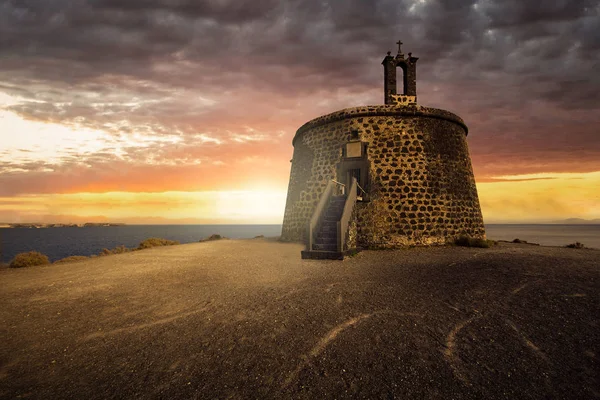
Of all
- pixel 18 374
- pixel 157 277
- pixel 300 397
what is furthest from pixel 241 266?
pixel 300 397

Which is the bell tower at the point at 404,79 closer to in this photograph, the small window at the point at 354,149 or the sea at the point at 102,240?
the small window at the point at 354,149

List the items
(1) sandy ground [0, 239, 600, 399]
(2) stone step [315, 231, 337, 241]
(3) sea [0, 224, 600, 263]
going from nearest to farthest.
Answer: (1) sandy ground [0, 239, 600, 399] → (2) stone step [315, 231, 337, 241] → (3) sea [0, 224, 600, 263]

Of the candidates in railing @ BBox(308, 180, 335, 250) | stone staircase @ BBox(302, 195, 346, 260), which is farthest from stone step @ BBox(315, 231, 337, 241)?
railing @ BBox(308, 180, 335, 250)

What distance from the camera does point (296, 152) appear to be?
1958 centimetres

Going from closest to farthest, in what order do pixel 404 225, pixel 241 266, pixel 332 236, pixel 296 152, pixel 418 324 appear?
pixel 418 324
pixel 241 266
pixel 332 236
pixel 404 225
pixel 296 152

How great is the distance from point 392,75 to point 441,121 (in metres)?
3.88

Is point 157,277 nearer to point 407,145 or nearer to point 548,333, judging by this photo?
point 548,333

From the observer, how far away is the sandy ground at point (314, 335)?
12.0 feet

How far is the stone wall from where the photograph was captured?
14117 mm

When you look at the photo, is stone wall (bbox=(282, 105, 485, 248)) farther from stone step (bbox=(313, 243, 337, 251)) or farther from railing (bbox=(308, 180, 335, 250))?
stone step (bbox=(313, 243, 337, 251))

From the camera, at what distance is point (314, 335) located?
15.7 feet

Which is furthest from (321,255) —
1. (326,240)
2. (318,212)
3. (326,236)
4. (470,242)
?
(470,242)

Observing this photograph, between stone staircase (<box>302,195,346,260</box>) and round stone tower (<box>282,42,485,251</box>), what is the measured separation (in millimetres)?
420

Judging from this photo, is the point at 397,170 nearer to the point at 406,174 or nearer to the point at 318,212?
the point at 406,174
